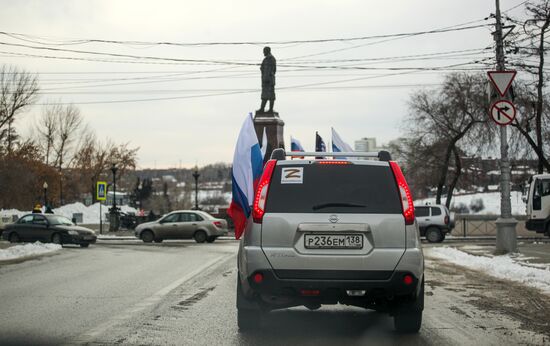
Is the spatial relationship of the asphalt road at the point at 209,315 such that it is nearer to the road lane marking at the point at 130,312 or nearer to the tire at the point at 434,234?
the road lane marking at the point at 130,312

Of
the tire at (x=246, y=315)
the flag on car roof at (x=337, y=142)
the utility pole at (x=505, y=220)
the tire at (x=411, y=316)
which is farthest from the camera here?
the flag on car roof at (x=337, y=142)

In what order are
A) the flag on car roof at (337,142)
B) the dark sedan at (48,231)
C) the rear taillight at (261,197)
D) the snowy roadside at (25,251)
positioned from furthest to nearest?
the dark sedan at (48,231) < the flag on car roof at (337,142) < the snowy roadside at (25,251) < the rear taillight at (261,197)

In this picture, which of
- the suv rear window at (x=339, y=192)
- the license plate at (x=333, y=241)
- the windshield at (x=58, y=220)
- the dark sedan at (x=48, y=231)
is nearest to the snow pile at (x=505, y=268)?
the suv rear window at (x=339, y=192)

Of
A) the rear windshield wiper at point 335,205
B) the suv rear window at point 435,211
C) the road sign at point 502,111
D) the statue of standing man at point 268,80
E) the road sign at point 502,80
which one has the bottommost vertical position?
the suv rear window at point 435,211

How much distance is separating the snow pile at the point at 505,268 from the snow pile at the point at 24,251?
11861 millimetres

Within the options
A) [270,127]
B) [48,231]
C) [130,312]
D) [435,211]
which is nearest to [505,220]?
[130,312]

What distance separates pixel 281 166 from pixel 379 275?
137 centimetres

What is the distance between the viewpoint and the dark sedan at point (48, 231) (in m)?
27.5

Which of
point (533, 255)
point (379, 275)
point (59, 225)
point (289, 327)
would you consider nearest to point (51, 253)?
point (59, 225)

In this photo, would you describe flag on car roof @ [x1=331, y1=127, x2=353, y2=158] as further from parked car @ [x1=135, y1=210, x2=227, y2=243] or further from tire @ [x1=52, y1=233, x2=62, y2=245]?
tire @ [x1=52, y1=233, x2=62, y2=245]

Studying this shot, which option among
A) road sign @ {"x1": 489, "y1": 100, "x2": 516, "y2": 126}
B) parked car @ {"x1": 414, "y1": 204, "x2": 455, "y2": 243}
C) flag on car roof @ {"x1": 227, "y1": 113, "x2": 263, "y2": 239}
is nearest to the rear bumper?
flag on car roof @ {"x1": 227, "y1": 113, "x2": 263, "y2": 239}

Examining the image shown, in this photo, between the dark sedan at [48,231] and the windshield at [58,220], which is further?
the windshield at [58,220]

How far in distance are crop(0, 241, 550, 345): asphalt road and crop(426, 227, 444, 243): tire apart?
18.3 meters

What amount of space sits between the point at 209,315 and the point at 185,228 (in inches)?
907
